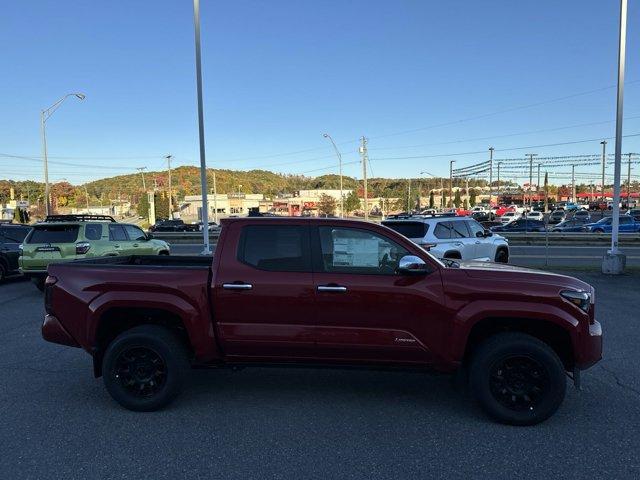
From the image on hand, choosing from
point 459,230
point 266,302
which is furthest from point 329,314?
point 459,230

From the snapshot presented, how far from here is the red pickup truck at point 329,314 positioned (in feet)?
13.6

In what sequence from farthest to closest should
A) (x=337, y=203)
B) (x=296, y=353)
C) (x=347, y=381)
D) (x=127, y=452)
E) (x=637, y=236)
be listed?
(x=337, y=203) → (x=637, y=236) → (x=347, y=381) → (x=296, y=353) → (x=127, y=452)

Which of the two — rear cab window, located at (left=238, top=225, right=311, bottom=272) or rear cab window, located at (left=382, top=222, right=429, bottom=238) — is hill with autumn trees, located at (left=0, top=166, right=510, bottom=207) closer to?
rear cab window, located at (left=382, top=222, right=429, bottom=238)

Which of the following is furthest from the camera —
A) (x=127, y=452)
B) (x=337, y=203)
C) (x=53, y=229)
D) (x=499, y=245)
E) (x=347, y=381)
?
(x=337, y=203)

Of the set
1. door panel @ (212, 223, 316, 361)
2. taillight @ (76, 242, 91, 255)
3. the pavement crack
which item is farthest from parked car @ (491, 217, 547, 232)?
door panel @ (212, 223, 316, 361)

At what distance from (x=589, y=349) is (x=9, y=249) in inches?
548

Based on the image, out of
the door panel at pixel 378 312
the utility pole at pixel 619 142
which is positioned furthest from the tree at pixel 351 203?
the door panel at pixel 378 312

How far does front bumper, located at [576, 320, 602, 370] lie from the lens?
413cm

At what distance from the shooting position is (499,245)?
1355 centimetres

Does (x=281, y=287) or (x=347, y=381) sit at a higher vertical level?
(x=281, y=287)

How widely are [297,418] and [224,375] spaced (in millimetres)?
1503

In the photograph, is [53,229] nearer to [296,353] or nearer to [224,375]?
[224,375]

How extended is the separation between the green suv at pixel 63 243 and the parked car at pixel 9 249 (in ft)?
7.44

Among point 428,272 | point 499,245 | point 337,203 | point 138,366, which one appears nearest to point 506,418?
point 428,272
